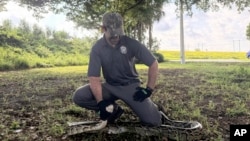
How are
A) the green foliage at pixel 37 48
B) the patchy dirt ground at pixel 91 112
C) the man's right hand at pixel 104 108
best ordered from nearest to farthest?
1. the man's right hand at pixel 104 108
2. the patchy dirt ground at pixel 91 112
3. the green foliage at pixel 37 48

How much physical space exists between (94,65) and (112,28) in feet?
1.66

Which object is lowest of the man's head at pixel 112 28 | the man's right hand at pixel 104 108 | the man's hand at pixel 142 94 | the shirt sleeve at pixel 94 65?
the man's right hand at pixel 104 108

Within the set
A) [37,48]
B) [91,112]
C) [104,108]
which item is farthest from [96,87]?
[37,48]

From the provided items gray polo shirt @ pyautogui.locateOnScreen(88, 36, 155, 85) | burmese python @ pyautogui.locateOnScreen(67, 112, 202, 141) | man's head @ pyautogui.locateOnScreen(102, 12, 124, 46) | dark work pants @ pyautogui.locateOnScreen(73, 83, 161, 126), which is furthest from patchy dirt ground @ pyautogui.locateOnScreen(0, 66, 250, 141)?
man's head @ pyautogui.locateOnScreen(102, 12, 124, 46)

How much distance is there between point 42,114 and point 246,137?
3.40m

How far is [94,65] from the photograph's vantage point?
15.0ft

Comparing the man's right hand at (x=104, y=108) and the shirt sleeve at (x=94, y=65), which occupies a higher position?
the shirt sleeve at (x=94, y=65)

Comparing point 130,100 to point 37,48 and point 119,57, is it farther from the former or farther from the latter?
point 37,48

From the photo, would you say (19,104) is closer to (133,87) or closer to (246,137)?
(133,87)

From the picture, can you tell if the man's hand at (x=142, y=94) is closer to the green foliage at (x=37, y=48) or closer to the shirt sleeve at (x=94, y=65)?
the shirt sleeve at (x=94, y=65)

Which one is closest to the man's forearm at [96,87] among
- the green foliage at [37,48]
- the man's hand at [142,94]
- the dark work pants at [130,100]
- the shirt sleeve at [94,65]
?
the shirt sleeve at [94,65]

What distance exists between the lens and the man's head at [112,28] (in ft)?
15.2

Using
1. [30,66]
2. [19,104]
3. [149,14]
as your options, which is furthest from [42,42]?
[19,104]

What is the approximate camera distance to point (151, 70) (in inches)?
183
